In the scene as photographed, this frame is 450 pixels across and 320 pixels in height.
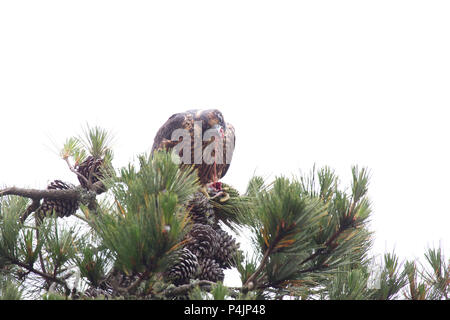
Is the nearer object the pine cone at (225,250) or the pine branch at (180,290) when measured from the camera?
the pine branch at (180,290)

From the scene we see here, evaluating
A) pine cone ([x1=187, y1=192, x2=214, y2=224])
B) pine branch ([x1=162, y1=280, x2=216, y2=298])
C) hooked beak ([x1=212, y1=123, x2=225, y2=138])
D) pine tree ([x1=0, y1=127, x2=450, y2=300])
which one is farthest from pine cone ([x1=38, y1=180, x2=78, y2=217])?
pine branch ([x1=162, y1=280, x2=216, y2=298])

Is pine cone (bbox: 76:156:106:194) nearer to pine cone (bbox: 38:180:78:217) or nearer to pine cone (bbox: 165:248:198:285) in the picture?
pine cone (bbox: 38:180:78:217)

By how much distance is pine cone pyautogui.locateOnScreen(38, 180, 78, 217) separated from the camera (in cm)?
189

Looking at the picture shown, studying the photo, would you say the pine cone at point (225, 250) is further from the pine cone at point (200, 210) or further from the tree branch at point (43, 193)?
the tree branch at point (43, 193)

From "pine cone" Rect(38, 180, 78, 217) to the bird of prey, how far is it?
1.12 ft

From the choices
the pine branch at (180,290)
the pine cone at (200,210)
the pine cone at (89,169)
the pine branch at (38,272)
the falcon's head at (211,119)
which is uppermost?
the falcon's head at (211,119)

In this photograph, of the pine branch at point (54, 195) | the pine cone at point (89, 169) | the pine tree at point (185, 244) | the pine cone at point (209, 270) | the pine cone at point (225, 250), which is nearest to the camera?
the pine tree at point (185, 244)

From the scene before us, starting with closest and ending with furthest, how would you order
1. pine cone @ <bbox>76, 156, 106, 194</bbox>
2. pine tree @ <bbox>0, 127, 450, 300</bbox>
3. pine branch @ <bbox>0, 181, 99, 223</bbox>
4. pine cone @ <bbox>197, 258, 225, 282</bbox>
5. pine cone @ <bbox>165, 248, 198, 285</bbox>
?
pine tree @ <bbox>0, 127, 450, 300</bbox>
pine cone @ <bbox>165, 248, 198, 285</bbox>
pine cone @ <bbox>197, 258, 225, 282</bbox>
pine branch @ <bbox>0, 181, 99, 223</bbox>
pine cone @ <bbox>76, 156, 106, 194</bbox>

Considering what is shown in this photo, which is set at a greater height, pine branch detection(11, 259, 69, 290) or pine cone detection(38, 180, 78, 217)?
pine cone detection(38, 180, 78, 217)

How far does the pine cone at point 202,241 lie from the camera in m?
1.66

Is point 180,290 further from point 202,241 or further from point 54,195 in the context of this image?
point 54,195

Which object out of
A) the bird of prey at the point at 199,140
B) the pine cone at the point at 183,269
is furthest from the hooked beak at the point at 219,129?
the pine cone at the point at 183,269

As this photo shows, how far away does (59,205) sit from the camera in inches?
75.0

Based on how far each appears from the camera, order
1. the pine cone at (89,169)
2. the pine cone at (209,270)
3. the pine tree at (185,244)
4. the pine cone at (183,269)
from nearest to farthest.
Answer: the pine tree at (185,244) < the pine cone at (183,269) < the pine cone at (209,270) < the pine cone at (89,169)
